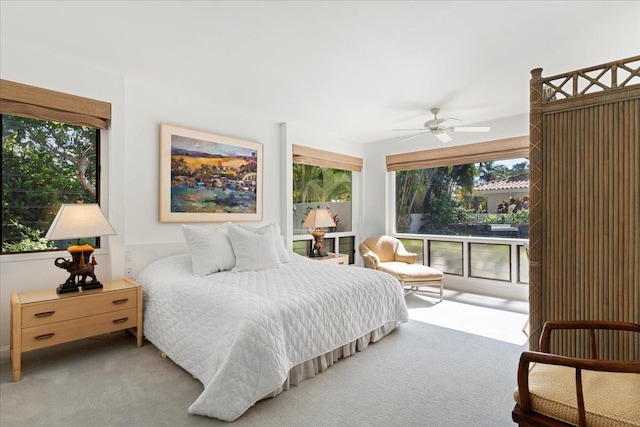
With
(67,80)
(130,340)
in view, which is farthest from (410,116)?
(130,340)

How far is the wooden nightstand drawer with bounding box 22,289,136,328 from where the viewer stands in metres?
2.28

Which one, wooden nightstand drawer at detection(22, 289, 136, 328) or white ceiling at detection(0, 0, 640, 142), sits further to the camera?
wooden nightstand drawer at detection(22, 289, 136, 328)

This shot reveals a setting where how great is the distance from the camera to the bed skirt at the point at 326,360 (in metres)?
2.23

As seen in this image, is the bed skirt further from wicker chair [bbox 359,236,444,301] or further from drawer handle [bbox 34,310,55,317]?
drawer handle [bbox 34,310,55,317]

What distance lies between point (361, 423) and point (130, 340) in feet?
7.51

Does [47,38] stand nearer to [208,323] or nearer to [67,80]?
[67,80]

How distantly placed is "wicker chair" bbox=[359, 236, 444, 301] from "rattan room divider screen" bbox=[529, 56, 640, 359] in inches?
95.8

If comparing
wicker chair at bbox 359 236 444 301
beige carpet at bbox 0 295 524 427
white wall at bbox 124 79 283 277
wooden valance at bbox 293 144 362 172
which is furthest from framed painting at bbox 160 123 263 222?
wicker chair at bbox 359 236 444 301

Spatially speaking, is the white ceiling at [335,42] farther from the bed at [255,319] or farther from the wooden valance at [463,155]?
the bed at [255,319]

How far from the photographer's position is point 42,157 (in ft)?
9.32

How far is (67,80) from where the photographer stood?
9.23 ft

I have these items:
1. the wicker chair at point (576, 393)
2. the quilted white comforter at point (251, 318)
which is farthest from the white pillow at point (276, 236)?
the wicker chair at point (576, 393)

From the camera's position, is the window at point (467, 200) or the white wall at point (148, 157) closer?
the white wall at point (148, 157)

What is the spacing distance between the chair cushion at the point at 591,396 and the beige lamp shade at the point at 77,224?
296 centimetres
